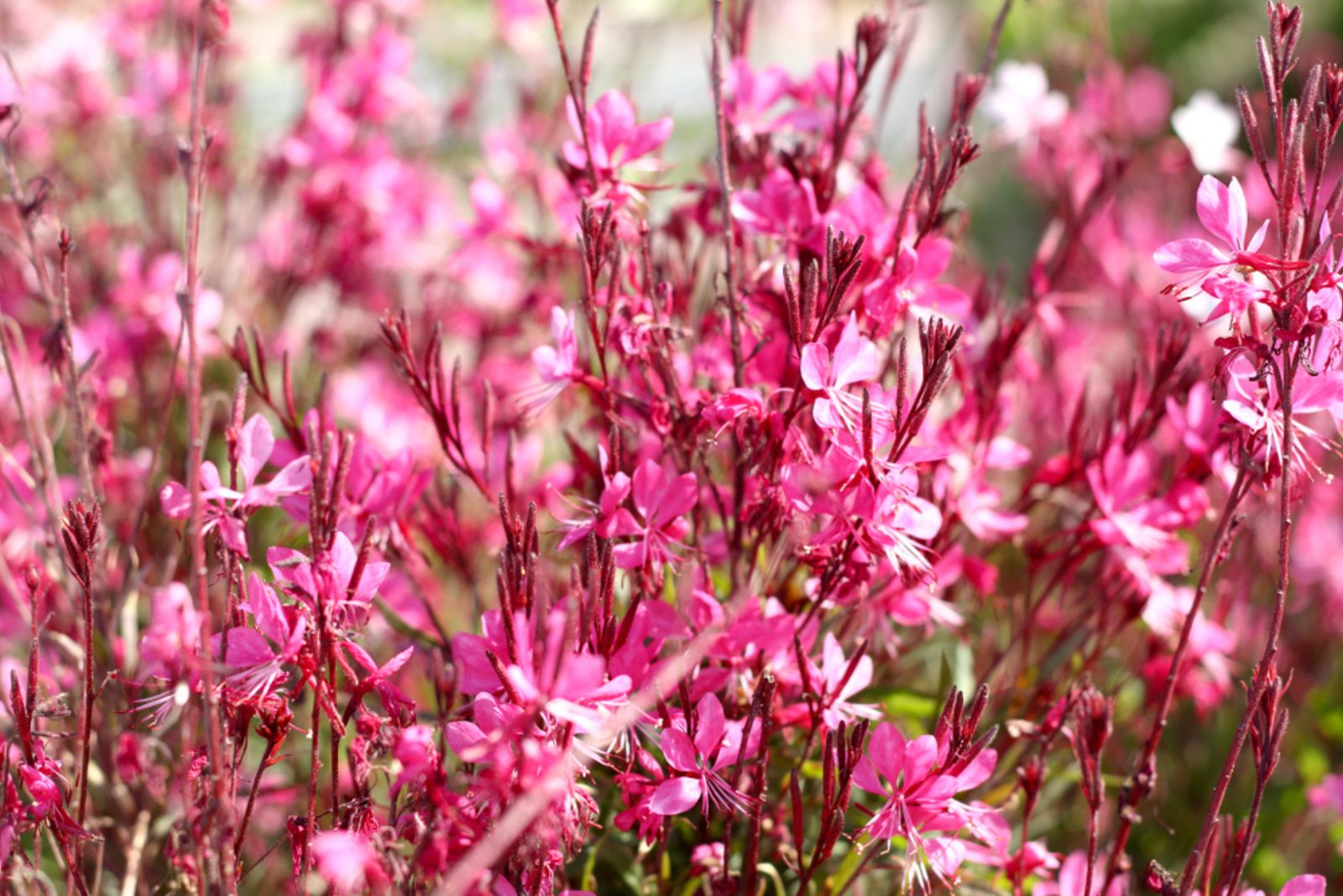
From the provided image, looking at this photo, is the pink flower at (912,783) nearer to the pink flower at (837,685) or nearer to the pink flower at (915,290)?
the pink flower at (837,685)

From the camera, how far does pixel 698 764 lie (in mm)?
947

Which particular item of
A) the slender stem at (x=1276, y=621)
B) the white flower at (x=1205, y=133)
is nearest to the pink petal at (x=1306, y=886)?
the slender stem at (x=1276, y=621)

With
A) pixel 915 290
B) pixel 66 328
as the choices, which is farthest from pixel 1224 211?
pixel 66 328

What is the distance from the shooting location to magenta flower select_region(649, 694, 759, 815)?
35.7 inches

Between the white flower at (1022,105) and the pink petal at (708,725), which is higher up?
the white flower at (1022,105)

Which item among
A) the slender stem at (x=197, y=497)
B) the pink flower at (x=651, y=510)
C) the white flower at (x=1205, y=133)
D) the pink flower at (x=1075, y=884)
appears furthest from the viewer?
the white flower at (x=1205, y=133)

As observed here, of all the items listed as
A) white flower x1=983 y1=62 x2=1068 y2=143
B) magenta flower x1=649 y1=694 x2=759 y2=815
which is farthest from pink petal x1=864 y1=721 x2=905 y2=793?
white flower x1=983 y1=62 x2=1068 y2=143

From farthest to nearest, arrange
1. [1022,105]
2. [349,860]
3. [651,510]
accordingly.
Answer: [1022,105]
[651,510]
[349,860]

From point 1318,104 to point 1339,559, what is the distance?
1540 millimetres

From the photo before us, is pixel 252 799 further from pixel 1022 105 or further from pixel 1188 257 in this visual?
pixel 1022 105

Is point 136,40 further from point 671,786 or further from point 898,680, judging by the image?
point 671,786

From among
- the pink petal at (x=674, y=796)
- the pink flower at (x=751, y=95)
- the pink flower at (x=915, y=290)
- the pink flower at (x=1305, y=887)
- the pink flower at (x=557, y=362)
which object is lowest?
the pink flower at (x=1305, y=887)

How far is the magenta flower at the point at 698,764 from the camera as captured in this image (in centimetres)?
91

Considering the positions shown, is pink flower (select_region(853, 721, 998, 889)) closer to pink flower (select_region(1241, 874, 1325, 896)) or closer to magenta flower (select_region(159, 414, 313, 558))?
pink flower (select_region(1241, 874, 1325, 896))
